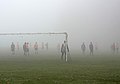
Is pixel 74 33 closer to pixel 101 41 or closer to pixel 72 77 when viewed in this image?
pixel 101 41

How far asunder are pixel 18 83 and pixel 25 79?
1594 mm

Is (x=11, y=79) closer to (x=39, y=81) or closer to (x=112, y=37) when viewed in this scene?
(x=39, y=81)

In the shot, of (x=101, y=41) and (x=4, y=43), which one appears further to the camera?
(x=101, y=41)

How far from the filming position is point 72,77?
22062 millimetres

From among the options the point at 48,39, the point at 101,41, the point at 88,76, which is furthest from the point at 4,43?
the point at 88,76

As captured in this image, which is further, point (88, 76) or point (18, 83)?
point (88, 76)

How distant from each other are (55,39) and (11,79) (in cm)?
10641

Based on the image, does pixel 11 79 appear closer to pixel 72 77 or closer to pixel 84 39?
pixel 72 77

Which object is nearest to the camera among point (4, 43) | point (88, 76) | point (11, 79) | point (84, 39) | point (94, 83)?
point (94, 83)

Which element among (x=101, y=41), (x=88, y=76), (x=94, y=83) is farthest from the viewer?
(x=101, y=41)

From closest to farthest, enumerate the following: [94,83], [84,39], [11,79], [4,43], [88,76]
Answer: [94,83], [11,79], [88,76], [4,43], [84,39]

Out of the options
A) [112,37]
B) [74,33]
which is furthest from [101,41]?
[74,33]

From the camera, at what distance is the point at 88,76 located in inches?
890

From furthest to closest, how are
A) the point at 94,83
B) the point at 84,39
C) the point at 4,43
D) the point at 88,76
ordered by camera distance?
1. the point at 84,39
2. the point at 4,43
3. the point at 88,76
4. the point at 94,83
